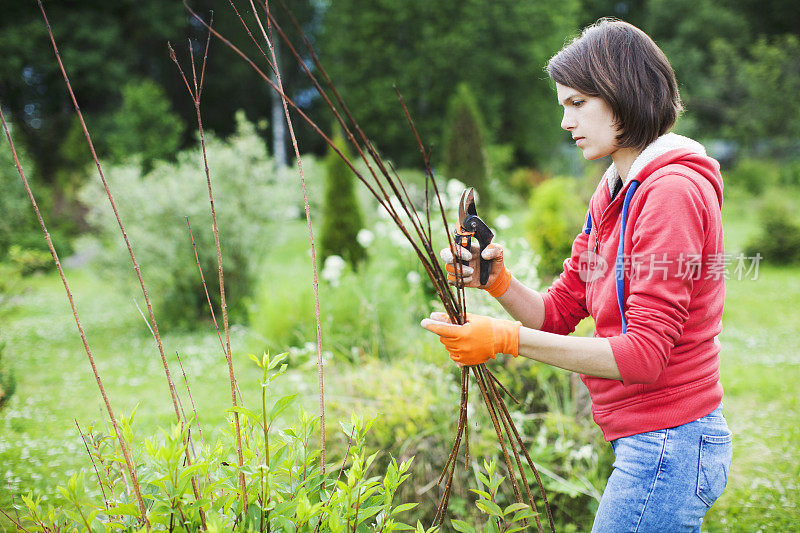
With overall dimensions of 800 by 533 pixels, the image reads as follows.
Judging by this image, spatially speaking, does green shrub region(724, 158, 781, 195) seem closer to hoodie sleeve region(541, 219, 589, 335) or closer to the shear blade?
hoodie sleeve region(541, 219, 589, 335)

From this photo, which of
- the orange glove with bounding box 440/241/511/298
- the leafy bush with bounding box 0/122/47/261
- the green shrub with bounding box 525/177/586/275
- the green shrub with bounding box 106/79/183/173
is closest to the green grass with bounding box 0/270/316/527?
the leafy bush with bounding box 0/122/47/261

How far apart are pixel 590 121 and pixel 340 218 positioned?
7.27 meters

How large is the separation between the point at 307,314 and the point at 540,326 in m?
3.85

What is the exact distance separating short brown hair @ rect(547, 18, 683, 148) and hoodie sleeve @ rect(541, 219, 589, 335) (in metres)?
0.42

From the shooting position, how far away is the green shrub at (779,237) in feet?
30.3

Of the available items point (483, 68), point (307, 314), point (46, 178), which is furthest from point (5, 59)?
point (307, 314)

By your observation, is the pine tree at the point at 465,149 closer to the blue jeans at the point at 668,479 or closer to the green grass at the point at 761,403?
the green grass at the point at 761,403

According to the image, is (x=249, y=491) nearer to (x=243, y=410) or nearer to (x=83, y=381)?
(x=243, y=410)

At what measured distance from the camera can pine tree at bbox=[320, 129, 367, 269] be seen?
335 inches

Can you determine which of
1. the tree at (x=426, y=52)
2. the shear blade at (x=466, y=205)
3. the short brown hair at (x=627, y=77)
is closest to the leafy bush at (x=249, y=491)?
the shear blade at (x=466, y=205)

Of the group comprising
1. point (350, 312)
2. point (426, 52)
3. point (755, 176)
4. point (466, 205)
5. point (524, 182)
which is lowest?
point (524, 182)

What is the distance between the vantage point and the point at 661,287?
1.22m

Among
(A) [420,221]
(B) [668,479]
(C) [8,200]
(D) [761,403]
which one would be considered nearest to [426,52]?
(C) [8,200]

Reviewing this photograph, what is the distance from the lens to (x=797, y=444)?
371 centimetres
